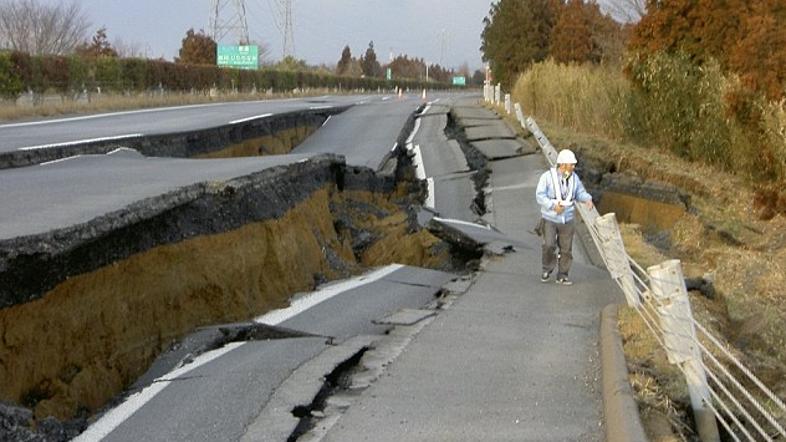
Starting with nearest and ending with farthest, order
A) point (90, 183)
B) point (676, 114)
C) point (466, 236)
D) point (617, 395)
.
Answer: point (617, 395) → point (90, 183) → point (466, 236) → point (676, 114)

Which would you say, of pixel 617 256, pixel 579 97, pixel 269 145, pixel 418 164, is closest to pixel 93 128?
pixel 269 145

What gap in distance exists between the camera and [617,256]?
1007 centimetres

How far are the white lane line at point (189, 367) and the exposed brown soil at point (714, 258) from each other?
3.12m

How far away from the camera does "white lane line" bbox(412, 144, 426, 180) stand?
23281 millimetres

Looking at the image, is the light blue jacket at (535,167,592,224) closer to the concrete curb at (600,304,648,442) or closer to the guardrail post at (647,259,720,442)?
the concrete curb at (600,304,648,442)

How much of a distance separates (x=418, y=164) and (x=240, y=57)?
163 ft

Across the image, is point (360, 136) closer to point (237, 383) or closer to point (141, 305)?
point (141, 305)

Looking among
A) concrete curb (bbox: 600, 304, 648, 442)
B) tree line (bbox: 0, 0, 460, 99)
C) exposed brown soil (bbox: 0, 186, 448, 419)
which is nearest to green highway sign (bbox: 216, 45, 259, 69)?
tree line (bbox: 0, 0, 460, 99)

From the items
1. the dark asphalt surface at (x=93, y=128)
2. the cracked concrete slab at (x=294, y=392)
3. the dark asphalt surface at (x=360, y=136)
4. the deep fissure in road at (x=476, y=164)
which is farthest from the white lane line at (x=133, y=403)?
the dark asphalt surface at (x=360, y=136)

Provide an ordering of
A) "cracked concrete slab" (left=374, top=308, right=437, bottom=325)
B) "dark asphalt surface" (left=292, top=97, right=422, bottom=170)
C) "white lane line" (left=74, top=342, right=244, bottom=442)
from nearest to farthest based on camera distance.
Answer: "white lane line" (left=74, top=342, right=244, bottom=442) → "cracked concrete slab" (left=374, top=308, right=437, bottom=325) → "dark asphalt surface" (left=292, top=97, right=422, bottom=170)

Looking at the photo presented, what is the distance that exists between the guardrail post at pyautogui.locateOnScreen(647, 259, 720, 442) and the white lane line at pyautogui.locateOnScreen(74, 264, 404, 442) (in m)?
3.38

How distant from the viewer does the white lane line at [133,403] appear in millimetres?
6504

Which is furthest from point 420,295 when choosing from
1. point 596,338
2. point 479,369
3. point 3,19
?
point 3,19

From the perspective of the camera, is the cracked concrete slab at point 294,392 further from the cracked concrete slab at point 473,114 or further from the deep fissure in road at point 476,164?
the cracked concrete slab at point 473,114
